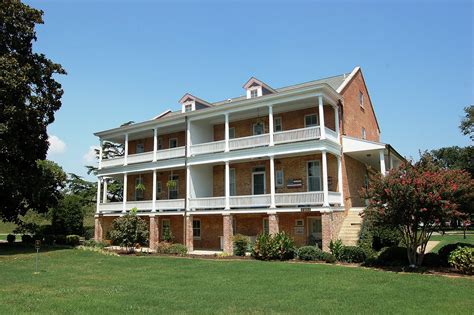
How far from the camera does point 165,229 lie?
29078 mm

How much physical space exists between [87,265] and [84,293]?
8098 mm

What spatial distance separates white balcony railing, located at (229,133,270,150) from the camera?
24.2 m

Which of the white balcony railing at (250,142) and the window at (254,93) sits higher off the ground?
the window at (254,93)

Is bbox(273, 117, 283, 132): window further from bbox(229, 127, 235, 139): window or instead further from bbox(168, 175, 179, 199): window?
bbox(168, 175, 179, 199): window

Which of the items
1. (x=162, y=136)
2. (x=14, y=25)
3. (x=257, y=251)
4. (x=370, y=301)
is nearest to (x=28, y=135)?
(x=14, y=25)

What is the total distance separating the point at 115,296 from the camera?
10891mm

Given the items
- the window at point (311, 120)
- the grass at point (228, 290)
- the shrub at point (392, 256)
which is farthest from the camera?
the window at point (311, 120)

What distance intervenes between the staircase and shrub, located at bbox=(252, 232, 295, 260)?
3221 mm

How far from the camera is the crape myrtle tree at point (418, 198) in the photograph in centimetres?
1470

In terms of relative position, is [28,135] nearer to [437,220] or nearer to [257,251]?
[257,251]

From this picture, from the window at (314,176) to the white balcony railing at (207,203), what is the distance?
218 inches

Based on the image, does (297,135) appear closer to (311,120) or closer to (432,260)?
(311,120)

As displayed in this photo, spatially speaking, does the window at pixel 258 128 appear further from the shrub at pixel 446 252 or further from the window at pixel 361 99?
the shrub at pixel 446 252

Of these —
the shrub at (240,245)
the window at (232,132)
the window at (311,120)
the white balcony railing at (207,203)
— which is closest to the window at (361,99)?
the window at (311,120)
